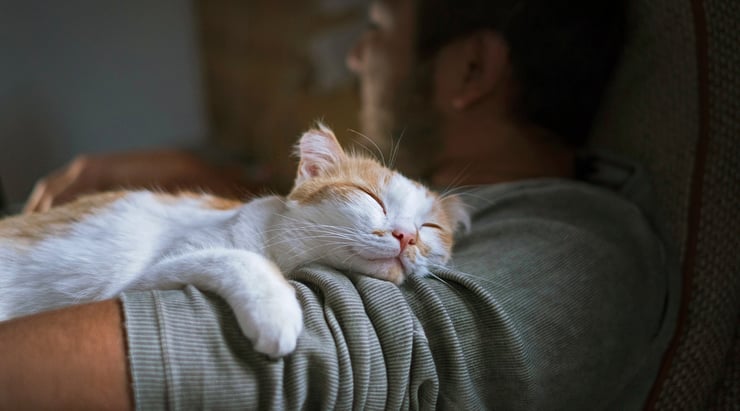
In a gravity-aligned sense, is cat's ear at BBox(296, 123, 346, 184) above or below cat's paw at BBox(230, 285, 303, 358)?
above

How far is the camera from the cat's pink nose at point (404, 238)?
76 cm

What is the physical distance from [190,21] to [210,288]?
2357 millimetres

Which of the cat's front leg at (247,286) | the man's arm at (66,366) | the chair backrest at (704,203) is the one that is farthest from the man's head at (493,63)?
the man's arm at (66,366)

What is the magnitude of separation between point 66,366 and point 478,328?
47cm

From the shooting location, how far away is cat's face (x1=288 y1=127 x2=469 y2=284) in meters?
0.76

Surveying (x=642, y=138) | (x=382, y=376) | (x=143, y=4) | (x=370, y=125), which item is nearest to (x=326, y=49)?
(x=143, y=4)

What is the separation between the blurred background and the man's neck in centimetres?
75

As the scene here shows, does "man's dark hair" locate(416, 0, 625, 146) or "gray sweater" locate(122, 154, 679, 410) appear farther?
"man's dark hair" locate(416, 0, 625, 146)

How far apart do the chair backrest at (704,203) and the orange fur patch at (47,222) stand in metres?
1.00

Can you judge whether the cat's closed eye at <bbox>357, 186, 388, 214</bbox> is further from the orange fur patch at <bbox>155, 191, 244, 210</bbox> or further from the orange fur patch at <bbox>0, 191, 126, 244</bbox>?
the orange fur patch at <bbox>0, 191, 126, 244</bbox>

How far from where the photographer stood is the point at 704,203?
1.02 metres

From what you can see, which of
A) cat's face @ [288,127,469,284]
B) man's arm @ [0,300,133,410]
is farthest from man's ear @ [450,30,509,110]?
man's arm @ [0,300,133,410]

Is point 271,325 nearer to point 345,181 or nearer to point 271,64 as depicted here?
point 345,181

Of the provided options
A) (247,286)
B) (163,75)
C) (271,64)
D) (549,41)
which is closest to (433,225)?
(247,286)
